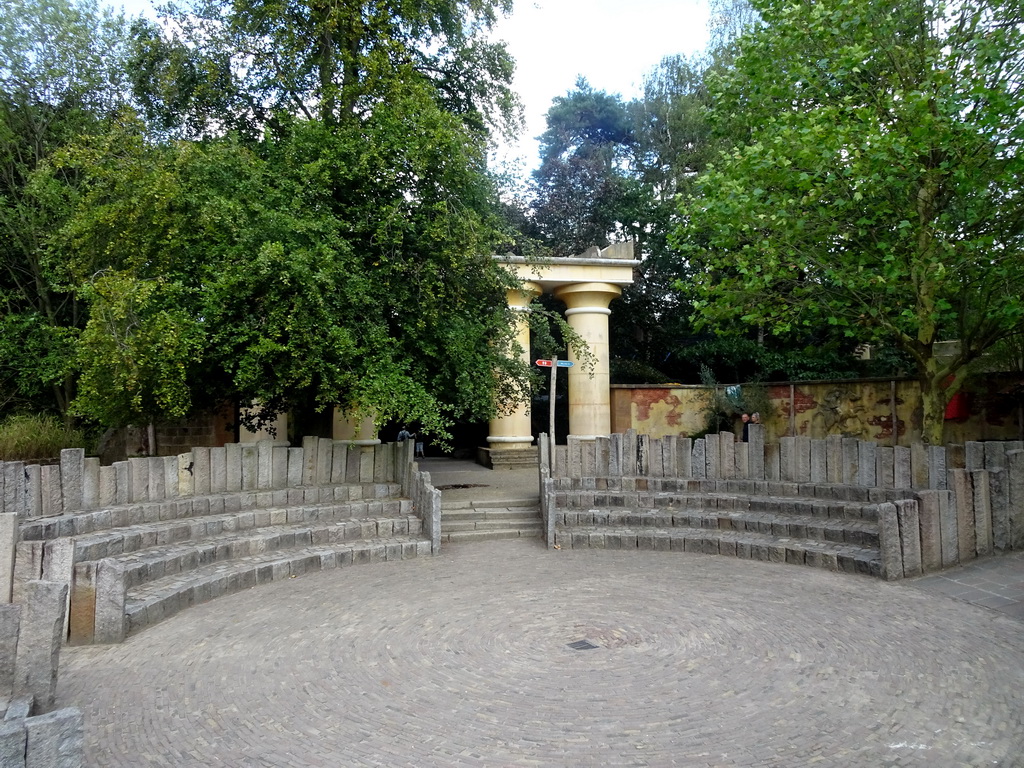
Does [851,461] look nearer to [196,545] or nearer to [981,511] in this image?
[981,511]

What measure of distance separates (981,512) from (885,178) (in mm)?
5487

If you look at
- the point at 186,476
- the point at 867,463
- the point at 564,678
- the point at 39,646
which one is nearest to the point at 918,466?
the point at 867,463

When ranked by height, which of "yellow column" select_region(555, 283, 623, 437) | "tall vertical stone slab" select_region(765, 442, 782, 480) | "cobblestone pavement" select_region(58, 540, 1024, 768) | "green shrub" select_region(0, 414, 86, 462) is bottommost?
"cobblestone pavement" select_region(58, 540, 1024, 768)

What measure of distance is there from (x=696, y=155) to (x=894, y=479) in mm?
18488

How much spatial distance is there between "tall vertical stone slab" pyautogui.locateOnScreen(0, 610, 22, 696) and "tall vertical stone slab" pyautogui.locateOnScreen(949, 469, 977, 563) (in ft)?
31.2

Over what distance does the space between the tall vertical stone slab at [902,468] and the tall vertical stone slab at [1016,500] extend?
1292mm

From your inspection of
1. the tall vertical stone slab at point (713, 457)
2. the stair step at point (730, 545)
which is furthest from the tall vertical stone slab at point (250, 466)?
the tall vertical stone slab at point (713, 457)

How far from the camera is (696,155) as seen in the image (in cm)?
2617

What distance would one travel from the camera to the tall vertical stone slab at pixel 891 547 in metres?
8.41

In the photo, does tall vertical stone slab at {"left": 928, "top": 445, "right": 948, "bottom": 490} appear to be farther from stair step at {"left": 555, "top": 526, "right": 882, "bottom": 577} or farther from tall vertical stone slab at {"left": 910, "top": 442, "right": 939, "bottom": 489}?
stair step at {"left": 555, "top": 526, "right": 882, "bottom": 577}

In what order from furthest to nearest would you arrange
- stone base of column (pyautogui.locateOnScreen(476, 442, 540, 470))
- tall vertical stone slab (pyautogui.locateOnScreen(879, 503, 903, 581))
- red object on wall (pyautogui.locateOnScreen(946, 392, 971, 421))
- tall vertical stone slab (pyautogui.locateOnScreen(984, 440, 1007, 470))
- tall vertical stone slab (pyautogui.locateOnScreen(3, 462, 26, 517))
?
stone base of column (pyautogui.locateOnScreen(476, 442, 540, 470)), red object on wall (pyautogui.locateOnScreen(946, 392, 971, 421)), tall vertical stone slab (pyautogui.locateOnScreen(984, 440, 1007, 470)), tall vertical stone slab (pyautogui.locateOnScreen(879, 503, 903, 581)), tall vertical stone slab (pyautogui.locateOnScreen(3, 462, 26, 517))

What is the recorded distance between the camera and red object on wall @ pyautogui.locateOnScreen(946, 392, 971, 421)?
48.1 ft

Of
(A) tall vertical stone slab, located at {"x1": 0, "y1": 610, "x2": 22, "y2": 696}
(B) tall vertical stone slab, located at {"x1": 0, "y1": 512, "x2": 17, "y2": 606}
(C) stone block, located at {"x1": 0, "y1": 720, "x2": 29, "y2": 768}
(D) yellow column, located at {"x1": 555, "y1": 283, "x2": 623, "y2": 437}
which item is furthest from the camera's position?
(D) yellow column, located at {"x1": 555, "y1": 283, "x2": 623, "y2": 437}

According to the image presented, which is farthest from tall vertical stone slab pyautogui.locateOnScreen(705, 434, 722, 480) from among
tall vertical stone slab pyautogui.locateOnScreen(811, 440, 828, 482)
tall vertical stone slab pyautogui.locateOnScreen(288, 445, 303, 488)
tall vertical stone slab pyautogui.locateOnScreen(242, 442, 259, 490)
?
tall vertical stone slab pyautogui.locateOnScreen(242, 442, 259, 490)
